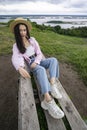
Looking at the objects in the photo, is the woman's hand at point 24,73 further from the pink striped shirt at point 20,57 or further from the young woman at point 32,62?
the pink striped shirt at point 20,57

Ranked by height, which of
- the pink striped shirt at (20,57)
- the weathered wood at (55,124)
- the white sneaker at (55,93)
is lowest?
the weathered wood at (55,124)

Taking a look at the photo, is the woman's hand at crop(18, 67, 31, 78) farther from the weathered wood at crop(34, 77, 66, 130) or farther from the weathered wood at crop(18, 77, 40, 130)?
the weathered wood at crop(34, 77, 66, 130)

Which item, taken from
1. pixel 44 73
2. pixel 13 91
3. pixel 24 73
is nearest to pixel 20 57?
pixel 24 73

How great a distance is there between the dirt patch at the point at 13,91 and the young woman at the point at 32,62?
1.02m

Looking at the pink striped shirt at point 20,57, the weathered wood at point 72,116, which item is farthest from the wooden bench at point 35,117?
the pink striped shirt at point 20,57

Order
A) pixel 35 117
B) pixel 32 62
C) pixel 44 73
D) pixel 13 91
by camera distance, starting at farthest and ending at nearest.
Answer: pixel 13 91 < pixel 32 62 < pixel 44 73 < pixel 35 117

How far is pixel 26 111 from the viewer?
3670mm

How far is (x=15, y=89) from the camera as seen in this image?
21.2ft

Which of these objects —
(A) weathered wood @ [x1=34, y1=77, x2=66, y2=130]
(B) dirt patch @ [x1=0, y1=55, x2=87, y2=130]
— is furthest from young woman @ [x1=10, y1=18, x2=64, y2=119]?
(B) dirt patch @ [x1=0, y1=55, x2=87, y2=130]

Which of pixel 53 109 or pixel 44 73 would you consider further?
pixel 44 73

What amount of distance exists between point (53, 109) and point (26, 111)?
17.5 inches

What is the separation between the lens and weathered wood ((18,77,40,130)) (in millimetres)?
3416

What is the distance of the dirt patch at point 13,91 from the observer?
17.4ft

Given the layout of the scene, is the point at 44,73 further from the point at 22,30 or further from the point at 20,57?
the point at 22,30
